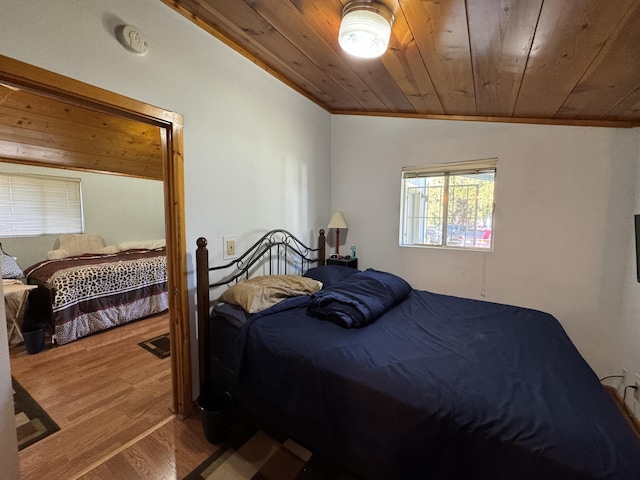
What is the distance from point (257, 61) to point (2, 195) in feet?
14.1

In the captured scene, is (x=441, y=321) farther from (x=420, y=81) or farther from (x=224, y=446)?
(x=420, y=81)

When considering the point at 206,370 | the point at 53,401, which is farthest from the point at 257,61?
the point at 53,401

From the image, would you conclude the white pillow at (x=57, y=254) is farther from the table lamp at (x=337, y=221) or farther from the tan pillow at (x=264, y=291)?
the table lamp at (x=337, y=221)

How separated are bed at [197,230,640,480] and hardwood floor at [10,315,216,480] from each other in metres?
0.40

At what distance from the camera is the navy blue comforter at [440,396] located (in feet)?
2.93

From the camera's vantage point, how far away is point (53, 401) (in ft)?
6.76

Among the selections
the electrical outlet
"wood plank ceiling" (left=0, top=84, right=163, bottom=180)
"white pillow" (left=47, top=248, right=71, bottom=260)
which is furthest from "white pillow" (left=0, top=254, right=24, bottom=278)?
the electrical outlet

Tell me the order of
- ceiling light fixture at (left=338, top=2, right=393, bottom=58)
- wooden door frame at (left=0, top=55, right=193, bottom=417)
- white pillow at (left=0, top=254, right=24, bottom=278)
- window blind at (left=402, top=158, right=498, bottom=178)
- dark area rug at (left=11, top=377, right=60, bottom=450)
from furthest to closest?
white pillow at (left=0, top=254, right=24, bottom=278), window blind at (left=402, top=158, right=498, bottom=178), dark area rug at (left=11, top=377, right=60, bottom=450), wooden door frame at (left=0, top=55, right=193, bottom=417), ceiling light fixture at (left=338, top=2, right=393, bottom=58)

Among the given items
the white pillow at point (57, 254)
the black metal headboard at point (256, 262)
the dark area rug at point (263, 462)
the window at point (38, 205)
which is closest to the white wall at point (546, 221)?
the black metal headboard at point (256, 262)

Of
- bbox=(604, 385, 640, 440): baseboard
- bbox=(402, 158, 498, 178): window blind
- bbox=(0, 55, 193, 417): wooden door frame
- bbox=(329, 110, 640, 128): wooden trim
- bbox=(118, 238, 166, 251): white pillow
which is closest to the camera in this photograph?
bbox=(0, 55, 193, 417): wooden door frame

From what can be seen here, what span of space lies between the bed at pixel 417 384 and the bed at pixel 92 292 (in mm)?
2134

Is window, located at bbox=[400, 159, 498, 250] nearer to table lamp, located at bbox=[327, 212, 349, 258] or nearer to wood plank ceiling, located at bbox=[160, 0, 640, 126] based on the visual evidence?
wood plank ceiling, located at bbox=[160, 0, 640, 126]

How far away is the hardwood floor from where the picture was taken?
1.53 m

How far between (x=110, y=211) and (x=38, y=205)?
90 cm
